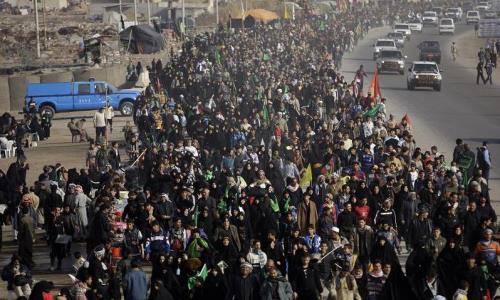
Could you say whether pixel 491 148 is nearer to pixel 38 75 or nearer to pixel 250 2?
pixel 38 75

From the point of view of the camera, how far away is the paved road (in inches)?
1500

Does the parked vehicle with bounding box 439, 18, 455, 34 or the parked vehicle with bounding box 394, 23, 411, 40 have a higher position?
the parked vehicle with bounding box 394, 23, 411, 40

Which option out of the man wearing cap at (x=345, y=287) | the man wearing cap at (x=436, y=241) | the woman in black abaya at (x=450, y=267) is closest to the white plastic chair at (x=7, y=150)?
the man wearing cap at (x=436, y=241)

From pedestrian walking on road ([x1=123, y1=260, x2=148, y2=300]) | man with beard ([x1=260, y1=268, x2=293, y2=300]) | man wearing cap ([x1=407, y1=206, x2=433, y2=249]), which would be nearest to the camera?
man with beard ([x1=260, y1=268, x2=293, y2=300])

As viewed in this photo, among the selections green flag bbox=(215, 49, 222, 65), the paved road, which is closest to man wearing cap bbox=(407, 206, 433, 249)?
the paved road

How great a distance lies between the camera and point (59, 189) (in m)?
25.6

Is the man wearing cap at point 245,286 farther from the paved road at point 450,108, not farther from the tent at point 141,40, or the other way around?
the tent at point 141,40

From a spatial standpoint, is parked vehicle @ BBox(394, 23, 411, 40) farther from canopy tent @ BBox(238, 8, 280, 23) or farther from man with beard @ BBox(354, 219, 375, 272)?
man with beard @ BBox(354, 219, 375, 272)

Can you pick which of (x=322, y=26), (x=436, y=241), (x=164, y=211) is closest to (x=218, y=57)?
(x=322, y=26)

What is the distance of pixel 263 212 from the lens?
20984mm

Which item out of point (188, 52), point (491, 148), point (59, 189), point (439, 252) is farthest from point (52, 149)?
point (439, 252)

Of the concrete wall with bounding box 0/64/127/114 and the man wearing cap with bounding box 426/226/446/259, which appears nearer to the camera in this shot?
the man wearing cap with bounding box 426/226/446/259

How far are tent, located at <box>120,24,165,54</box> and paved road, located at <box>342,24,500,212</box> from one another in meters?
8.34

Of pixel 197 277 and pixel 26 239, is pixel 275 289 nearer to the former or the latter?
A: pixel 197 277
